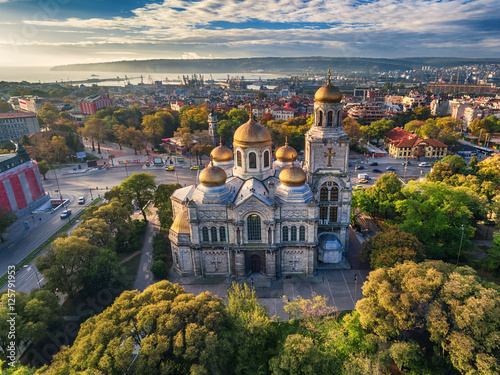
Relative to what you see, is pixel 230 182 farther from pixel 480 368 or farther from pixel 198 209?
pixel 480 368

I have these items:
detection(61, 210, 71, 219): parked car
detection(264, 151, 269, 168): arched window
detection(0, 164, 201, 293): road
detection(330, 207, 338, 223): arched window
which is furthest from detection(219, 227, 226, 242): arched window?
detection(61, 210, 71, 219): parked car

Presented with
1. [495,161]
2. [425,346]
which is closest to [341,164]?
[425,346]

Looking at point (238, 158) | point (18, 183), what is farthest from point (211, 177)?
point (18, 183)

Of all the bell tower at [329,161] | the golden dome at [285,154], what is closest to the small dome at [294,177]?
the bell tower at [329,161]

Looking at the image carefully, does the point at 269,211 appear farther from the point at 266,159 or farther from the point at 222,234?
the point at 266,159

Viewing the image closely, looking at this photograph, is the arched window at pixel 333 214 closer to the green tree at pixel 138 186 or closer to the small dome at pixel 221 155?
the small dome at pixel 221 155

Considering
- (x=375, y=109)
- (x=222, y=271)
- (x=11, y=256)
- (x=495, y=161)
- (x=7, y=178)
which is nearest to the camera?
(x=222, y=271)

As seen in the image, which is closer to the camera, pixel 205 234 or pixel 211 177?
pixel 211 177

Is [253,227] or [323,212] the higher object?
[253,227]
